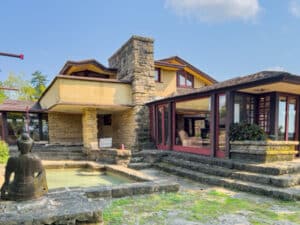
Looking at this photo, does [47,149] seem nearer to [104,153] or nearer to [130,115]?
[104,153]

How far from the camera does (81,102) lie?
9.53m

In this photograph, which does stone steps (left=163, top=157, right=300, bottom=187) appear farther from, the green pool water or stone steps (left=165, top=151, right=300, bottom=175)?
the green pool water

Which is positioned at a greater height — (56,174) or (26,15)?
(26,15)

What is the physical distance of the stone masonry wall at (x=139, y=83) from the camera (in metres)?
10.9

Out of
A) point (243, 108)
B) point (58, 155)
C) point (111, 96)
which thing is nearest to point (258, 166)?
point (243, 108)

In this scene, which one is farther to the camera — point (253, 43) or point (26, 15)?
point (253, 43)

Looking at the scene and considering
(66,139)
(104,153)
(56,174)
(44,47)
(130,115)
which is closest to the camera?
(56,174)

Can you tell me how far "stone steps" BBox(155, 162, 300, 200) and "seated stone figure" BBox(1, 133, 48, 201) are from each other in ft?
13.2

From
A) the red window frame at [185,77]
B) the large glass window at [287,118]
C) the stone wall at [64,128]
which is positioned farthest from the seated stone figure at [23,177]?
the red window frame at [185,77]

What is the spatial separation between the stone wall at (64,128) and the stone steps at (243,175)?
26.4 ft

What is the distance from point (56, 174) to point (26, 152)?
476 cm

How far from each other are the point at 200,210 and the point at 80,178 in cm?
450

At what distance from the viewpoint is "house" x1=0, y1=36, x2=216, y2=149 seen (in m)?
9.76

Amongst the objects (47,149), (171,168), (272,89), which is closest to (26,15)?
(47,149)
